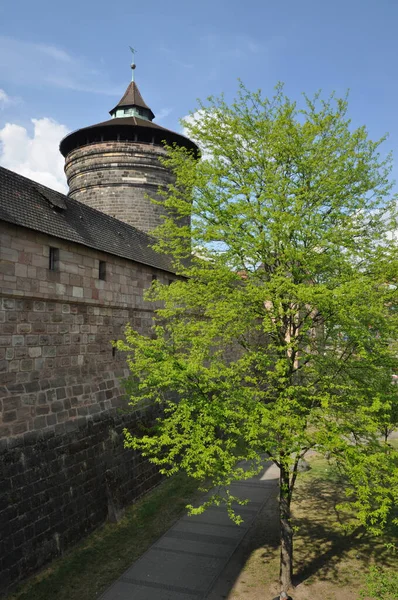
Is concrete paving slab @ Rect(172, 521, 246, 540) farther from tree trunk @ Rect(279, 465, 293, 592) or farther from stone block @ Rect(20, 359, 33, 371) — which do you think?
stone block @ Rect(20, 359, 33, 371)

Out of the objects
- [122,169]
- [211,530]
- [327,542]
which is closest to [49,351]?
[211,530]

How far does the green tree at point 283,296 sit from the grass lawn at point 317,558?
585mm

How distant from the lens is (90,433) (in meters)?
11.0

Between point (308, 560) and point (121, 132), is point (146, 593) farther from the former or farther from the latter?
point (121, 132)

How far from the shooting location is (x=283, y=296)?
29.5 ft

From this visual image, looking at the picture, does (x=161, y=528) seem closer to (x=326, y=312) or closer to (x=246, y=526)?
(x=246, y=526)

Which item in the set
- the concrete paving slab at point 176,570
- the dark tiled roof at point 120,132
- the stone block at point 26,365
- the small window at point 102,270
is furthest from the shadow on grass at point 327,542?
the dark tiled roof at point 120,132

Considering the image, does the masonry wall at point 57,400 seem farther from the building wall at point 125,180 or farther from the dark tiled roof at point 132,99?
the dark tiled roof at point 132,99

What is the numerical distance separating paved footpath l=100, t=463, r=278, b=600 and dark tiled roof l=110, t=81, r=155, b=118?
→ 21.8m

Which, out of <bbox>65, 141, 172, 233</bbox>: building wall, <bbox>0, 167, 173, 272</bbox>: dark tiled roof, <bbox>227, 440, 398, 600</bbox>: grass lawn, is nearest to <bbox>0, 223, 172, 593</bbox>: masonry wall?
<bbox>0, 167, 173, 272</bbox>: dark tiled roof

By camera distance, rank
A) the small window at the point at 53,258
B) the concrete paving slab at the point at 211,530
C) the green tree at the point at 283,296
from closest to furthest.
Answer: the green tree at the point at 283,296, the small window at the point at 53,258, the concrete paving slab at the point at 211,530

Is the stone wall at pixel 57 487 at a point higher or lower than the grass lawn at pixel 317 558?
higher

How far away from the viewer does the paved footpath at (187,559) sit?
28.1 ft

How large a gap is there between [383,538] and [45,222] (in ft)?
35.6
